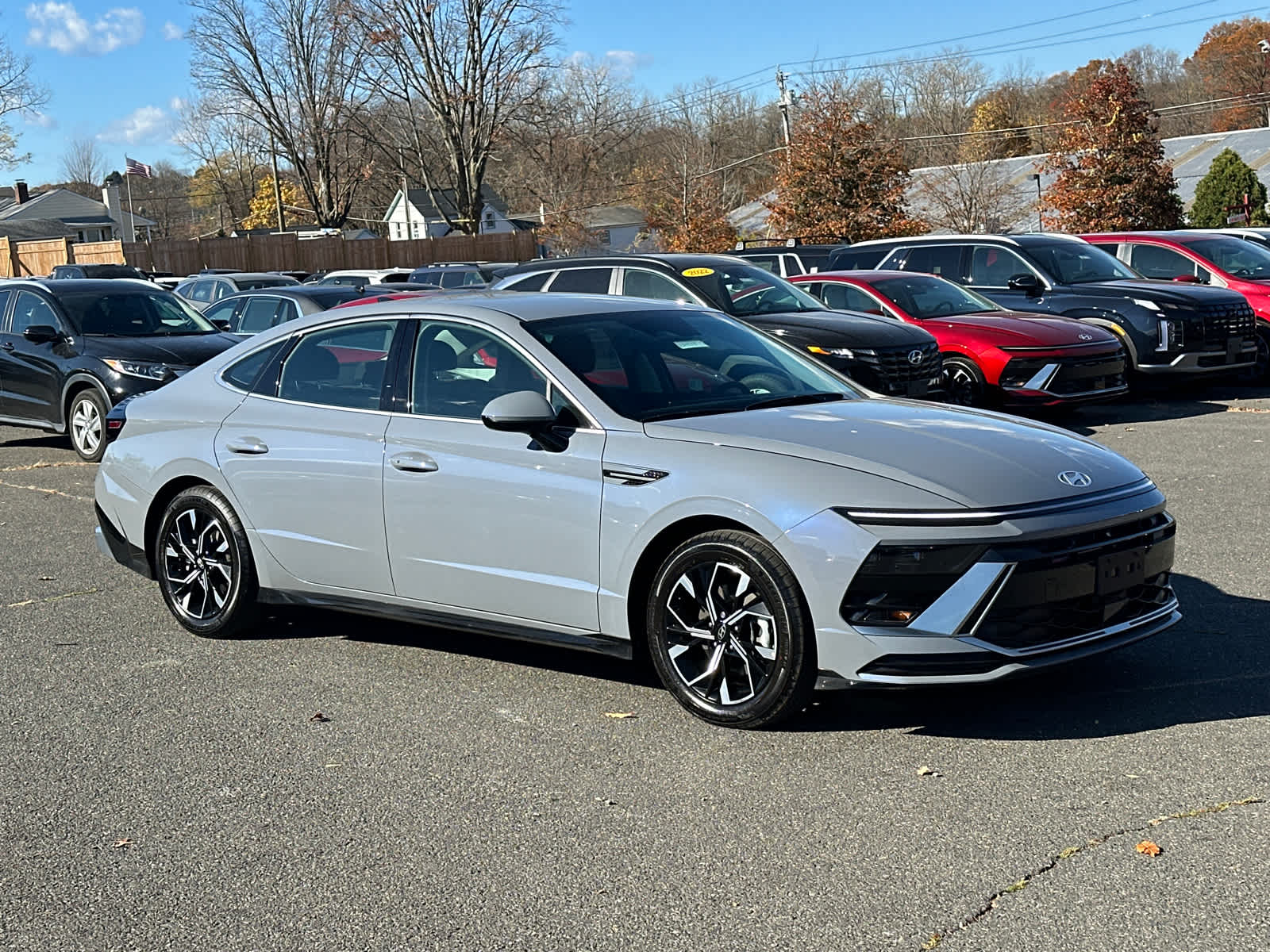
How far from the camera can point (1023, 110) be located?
268 feet

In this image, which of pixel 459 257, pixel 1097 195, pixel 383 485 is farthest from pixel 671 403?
pixel 459 257

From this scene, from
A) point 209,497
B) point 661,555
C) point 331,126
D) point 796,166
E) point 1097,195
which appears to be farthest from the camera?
point 331,126

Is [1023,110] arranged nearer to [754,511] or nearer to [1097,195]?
[1097,195]

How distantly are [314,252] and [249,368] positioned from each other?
5045cm

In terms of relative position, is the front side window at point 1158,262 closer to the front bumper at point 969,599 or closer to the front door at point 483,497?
the front door at point 483,497

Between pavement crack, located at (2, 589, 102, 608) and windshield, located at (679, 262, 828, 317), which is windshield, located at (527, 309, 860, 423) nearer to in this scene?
pavement crack, located at (2, 589, 102, 608)

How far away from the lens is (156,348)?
13266mm

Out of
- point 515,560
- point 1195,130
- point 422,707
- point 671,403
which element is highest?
point 1195,130

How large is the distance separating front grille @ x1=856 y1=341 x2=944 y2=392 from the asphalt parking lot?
18.3 feet

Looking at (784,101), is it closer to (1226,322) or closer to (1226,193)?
(1226,193)

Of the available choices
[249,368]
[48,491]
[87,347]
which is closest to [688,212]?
[87,347]

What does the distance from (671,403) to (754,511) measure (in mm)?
882

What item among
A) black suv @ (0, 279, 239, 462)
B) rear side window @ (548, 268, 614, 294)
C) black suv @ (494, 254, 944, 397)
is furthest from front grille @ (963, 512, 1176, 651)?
black suv @ (0, 279, 239, 462)

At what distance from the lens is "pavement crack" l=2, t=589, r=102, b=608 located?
24.8 feet
